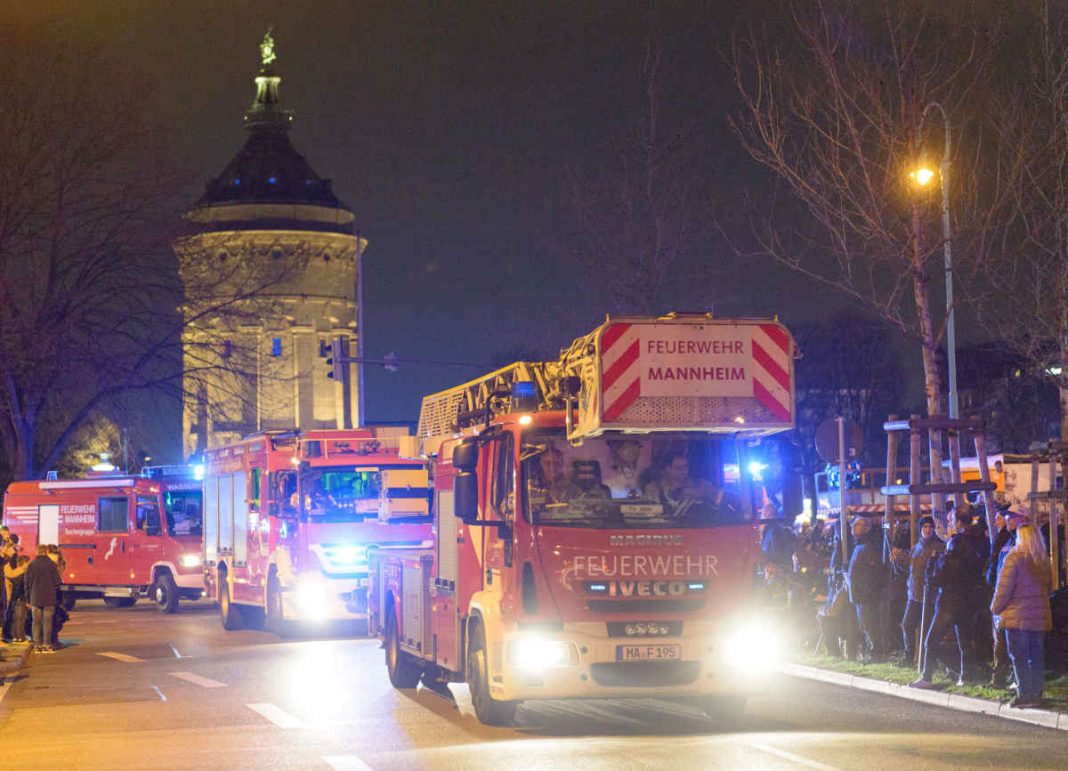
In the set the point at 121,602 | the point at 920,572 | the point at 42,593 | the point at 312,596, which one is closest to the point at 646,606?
the point at 920,572

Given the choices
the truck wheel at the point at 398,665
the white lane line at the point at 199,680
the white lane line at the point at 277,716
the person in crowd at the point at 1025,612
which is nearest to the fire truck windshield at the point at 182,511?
the white lane line at the point at 199,680

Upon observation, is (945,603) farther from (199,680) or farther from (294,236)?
(294,236)

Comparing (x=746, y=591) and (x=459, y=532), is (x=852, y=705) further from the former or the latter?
(x=459, y=532)

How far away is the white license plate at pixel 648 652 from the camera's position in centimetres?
1543

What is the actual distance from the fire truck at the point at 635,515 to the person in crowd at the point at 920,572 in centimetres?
338

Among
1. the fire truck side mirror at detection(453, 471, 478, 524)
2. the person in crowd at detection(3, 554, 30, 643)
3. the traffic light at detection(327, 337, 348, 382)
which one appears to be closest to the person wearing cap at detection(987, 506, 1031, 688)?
the fire truck side mirror at detection(453, 471, 478, 524)

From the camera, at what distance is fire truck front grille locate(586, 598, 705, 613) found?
15.5 meters

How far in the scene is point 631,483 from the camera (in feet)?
51.7

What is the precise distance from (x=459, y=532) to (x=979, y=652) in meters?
5.55

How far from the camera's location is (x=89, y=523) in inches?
1730

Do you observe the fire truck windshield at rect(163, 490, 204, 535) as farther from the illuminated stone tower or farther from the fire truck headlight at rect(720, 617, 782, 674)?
the illuminated stone tower

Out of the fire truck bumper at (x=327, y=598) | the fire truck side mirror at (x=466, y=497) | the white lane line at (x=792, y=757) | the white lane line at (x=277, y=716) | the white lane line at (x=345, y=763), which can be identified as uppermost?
the fire truck side mirror at (x=466, y=497)

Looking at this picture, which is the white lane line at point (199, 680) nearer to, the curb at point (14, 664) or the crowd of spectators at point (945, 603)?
the curb at point (14, 664)

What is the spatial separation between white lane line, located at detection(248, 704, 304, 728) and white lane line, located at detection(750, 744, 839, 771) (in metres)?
4.46
